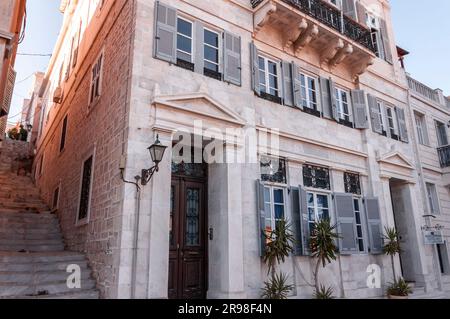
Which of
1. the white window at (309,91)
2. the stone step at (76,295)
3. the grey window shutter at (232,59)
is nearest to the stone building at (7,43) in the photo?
the stone step at (76,295)

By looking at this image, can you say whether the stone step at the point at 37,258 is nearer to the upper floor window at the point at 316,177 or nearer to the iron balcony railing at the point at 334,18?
the upper floor window at the point at 316,177

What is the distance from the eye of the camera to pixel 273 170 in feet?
27.8

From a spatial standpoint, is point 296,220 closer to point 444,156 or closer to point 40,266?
point 40,266

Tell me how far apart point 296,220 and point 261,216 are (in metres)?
1.21

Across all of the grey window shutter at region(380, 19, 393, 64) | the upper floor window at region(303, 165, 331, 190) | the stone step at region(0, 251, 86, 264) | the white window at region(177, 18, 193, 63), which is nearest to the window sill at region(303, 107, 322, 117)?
the upper floor window at region(303, 165, 331, 190)

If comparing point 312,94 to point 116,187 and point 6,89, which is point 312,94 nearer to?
point 116,187

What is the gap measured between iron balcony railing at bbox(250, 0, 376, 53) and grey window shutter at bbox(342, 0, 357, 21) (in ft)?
2.82

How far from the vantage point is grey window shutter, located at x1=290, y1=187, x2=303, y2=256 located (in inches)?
318

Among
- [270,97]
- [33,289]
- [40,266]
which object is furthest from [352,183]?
[33,289]

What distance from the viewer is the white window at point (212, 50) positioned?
8016 mm

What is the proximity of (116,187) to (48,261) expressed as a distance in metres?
2.13

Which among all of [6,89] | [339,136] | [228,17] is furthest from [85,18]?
[339,136]

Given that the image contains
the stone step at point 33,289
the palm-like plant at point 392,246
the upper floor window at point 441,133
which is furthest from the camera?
the upper floor window at point 441,133

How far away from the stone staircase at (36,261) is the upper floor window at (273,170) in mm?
4362
